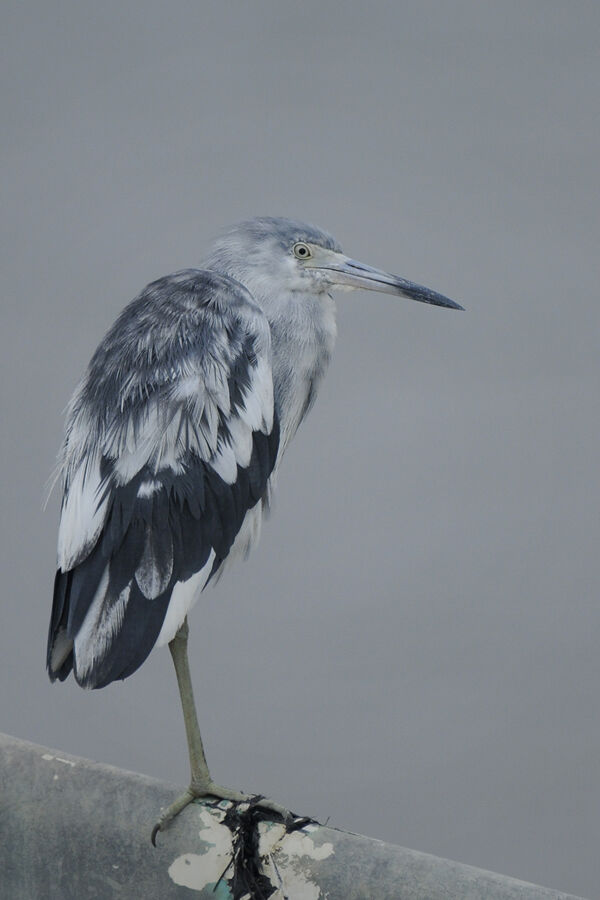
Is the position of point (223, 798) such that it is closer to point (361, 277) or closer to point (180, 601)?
point (180, 601)

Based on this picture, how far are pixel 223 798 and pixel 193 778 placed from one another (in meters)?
0.05

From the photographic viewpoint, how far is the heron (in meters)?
1.44

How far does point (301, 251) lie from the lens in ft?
5.96

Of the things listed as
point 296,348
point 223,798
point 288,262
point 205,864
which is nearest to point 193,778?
point 223,798

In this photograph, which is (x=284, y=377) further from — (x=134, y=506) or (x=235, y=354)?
(x=134, y=506)

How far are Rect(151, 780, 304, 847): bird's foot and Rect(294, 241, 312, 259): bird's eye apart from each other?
82cm

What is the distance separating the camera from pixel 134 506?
148 cm

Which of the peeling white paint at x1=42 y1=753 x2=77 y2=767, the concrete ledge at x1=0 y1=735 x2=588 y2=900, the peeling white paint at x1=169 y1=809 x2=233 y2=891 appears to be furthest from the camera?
the peeling white paint at x1=42 y1=753 x2=77 y2=767

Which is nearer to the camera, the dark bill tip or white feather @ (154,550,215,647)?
white feather @ (154,550,215,647)

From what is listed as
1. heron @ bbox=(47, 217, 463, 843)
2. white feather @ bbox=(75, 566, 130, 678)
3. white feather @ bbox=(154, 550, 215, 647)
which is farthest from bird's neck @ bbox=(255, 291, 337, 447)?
white feather @ bbox=(75, 566, 130, 678)

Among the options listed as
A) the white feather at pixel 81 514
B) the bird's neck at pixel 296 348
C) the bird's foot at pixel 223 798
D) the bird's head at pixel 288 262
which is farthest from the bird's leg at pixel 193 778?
the bird's head at pixel 288 262

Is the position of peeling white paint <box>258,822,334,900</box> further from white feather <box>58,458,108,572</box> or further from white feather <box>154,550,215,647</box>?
white feather <box>58,458,108,572</box>

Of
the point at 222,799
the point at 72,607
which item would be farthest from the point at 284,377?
the point at 222,799

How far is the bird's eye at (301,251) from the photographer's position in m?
1.81
